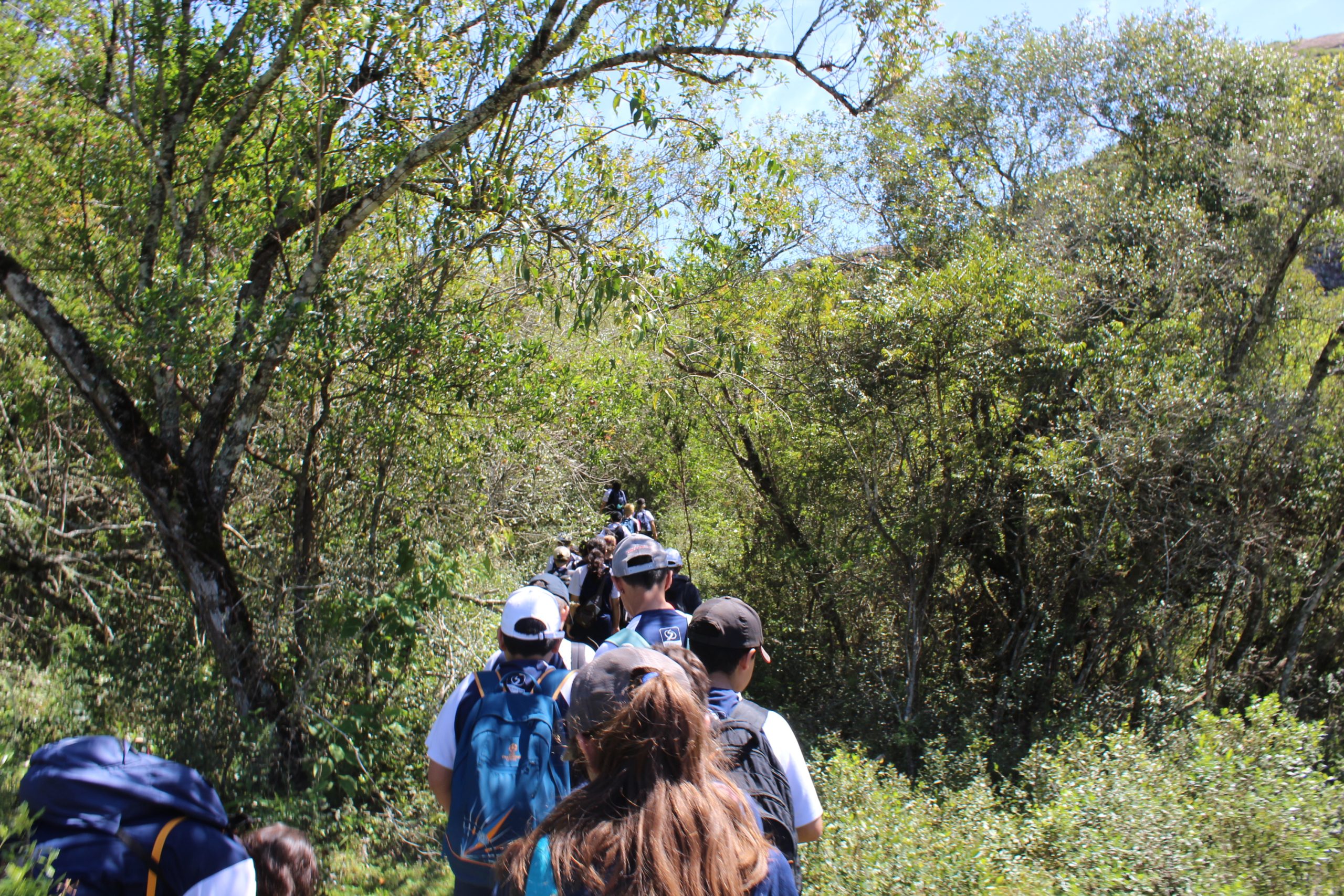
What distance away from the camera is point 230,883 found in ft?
6.56

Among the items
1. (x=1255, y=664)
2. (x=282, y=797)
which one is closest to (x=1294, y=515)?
(x=1255, y=664)

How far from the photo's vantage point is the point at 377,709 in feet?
19.5

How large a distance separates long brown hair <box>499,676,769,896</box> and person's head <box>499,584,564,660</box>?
125 centimetres

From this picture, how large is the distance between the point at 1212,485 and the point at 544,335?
8.03 m

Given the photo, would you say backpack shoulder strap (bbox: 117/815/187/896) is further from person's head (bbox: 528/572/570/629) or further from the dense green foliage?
person's head (bbox: 528/572/570/629)

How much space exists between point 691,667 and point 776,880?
0.62m

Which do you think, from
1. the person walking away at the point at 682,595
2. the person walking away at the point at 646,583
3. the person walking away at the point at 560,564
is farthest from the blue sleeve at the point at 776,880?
the person walking away at the point at 560,564

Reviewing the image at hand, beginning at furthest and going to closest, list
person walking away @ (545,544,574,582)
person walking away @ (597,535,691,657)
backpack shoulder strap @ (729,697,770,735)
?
person walking away @ (545,544,574,582) < person walking away @ (597,535,691,657) < backpack shoulder strap @ (729,697,770,735)

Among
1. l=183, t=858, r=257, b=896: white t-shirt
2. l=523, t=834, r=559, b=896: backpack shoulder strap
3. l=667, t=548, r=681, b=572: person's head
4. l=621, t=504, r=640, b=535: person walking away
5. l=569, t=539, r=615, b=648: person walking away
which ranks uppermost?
l=667, t=548, r=681, b=572: person's head

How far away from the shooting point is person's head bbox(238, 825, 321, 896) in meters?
2.28

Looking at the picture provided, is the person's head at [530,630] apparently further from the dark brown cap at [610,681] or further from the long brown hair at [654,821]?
the long brown hair at [654,821]

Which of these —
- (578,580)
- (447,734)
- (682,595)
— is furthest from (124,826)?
(578,580)

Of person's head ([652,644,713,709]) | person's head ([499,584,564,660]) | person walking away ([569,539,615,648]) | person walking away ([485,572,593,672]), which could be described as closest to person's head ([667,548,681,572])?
person walking away ([485,572,593,672])

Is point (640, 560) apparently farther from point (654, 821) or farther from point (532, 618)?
point (654, 821)
